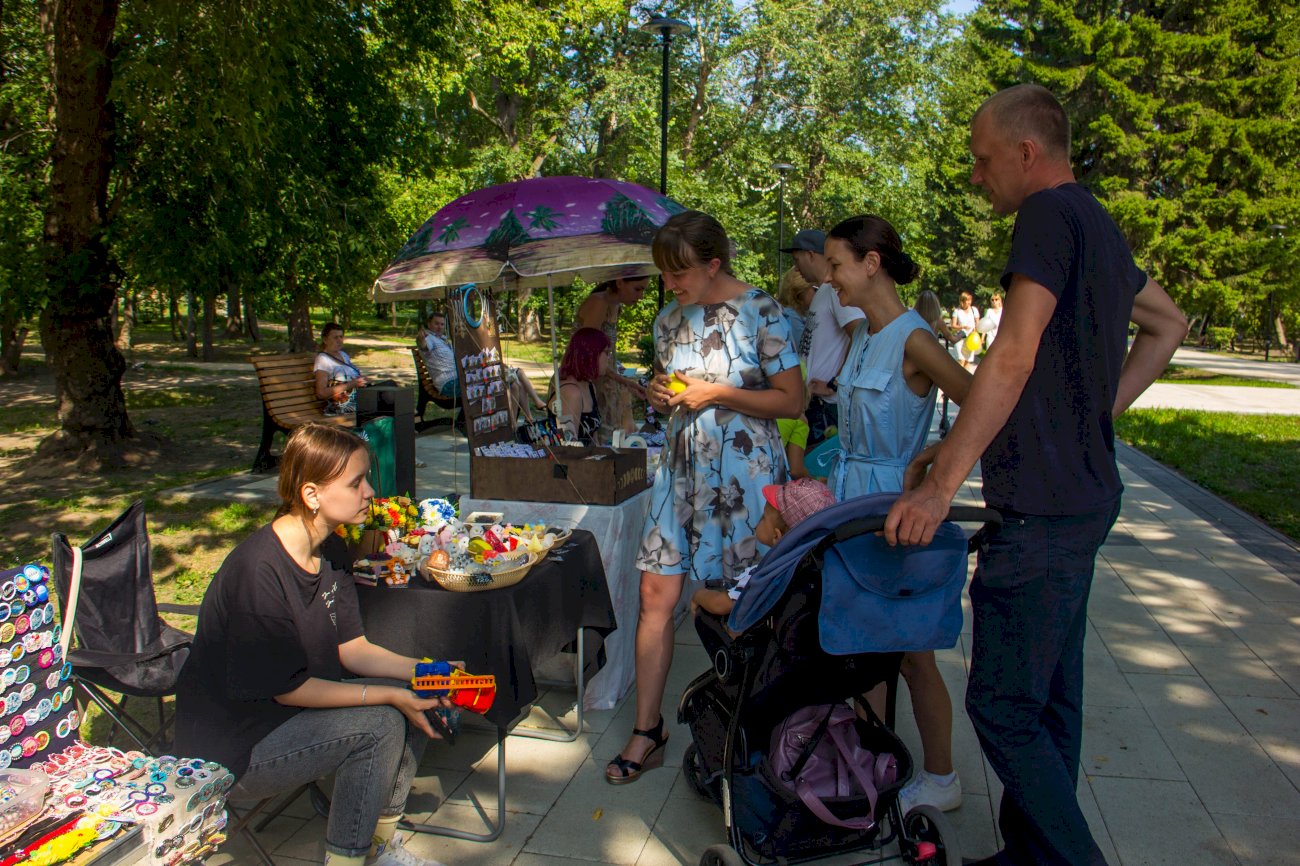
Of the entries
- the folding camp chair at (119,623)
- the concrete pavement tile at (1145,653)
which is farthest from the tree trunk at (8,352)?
the concrete pavement tile at (1145,653)

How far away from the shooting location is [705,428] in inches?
135

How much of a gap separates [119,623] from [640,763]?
2025 mm

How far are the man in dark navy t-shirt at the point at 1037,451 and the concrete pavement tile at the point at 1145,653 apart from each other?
2.49 metres

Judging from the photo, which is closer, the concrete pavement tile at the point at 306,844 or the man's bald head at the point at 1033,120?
the man's bald head at the point at 1033,120

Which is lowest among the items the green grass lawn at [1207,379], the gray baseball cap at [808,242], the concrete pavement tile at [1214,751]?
the concrete pavement tile at [1214,751]

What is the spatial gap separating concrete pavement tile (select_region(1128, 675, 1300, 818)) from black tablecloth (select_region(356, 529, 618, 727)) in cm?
242

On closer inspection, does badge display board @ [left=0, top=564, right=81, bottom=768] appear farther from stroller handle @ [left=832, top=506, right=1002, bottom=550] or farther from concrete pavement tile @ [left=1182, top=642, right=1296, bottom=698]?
concrete pavement tile @ [left=1182, top=642, right=1296, bottom=698]

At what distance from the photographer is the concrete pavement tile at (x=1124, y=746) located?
11.7 feet

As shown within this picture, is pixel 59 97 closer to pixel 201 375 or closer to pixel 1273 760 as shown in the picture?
pixel 1273 760

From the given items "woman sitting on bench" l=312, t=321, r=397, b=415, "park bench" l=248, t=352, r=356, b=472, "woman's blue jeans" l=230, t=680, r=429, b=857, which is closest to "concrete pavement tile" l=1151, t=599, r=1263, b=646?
"woman's blue jeans" l=230, t=680, r=429, b=857

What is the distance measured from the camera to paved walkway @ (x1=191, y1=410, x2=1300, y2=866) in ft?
10.1

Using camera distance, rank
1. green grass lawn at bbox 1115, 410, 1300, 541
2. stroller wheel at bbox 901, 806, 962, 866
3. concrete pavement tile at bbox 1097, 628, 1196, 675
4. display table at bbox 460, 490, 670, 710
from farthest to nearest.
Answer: green grass lawn at bbox 1115, 410, 1300, 541 → concrete pavement tile at bbox 1097, 628, 1196, 675 → display table at bbox 460, 490, 670, 710 → stroller wheel at bbox 901, 806, 962, 866

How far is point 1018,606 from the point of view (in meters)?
2.33

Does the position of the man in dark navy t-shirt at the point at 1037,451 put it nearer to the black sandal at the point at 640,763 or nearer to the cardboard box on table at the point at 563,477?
the black sandal at the point at 640,763
